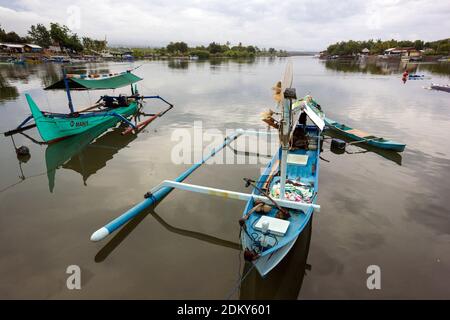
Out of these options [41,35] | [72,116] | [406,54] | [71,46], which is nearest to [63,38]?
[71,46]

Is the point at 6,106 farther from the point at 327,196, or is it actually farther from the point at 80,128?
the point at 327,196

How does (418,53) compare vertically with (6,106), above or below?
above

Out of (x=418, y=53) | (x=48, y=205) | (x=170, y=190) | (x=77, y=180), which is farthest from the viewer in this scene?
(x=418, y=53)

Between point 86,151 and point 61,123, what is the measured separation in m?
3.60

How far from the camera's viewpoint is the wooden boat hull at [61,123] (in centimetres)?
1805

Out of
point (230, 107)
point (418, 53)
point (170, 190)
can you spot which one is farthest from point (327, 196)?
point (418, 53)

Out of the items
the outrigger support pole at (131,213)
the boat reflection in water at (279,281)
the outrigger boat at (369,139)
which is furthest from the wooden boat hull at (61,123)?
the outrigger boat at (369,139)

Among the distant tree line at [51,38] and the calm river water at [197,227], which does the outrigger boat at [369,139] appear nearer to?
the calm river water at [197,227]

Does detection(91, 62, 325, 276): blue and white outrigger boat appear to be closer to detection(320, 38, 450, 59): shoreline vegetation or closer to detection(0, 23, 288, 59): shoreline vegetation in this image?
detection(0, 23, 288, 59): shoreline vegetation

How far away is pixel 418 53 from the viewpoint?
135625mm

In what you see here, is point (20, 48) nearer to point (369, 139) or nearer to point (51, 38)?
point (51, 38)

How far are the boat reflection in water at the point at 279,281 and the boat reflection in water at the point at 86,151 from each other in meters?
11.4

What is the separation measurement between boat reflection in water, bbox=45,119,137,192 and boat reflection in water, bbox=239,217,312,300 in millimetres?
11370
